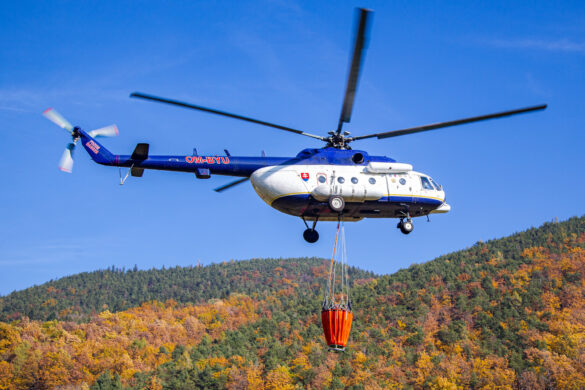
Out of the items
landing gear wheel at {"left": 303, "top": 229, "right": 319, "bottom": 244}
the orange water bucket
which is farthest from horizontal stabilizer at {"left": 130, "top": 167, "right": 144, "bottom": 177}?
the orange water bucket

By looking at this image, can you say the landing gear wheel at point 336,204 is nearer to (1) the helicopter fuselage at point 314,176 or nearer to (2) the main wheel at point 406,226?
(1) the helicopter fuselage at point 314,176

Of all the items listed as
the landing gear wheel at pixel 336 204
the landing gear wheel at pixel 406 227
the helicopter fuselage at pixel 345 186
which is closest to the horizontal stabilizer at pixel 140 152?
the helicopter fuselage at pixel 345 186

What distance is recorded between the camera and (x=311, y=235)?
86.0 feet

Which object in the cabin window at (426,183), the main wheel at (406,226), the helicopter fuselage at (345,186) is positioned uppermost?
the cabin window at (426,183)

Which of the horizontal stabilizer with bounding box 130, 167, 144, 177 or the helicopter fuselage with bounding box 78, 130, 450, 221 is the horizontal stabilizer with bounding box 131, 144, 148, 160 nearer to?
the helicopter fuselage with bounding box 78, 130, 450, 221

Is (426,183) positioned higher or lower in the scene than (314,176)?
higher

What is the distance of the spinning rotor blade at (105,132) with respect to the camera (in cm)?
2531

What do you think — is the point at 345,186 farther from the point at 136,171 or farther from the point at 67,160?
the point at 67,160

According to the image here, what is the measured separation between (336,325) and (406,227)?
529cm

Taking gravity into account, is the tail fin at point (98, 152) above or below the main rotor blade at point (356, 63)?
below

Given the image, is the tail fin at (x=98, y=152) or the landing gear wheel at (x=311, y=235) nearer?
the tail fin at (x=98, y=152)

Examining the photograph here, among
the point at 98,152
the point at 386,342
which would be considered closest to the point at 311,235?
the point at 98,152

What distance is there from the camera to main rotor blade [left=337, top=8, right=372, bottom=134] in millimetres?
17528

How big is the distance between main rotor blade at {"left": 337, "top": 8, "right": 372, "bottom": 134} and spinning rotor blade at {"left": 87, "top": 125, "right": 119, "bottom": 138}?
30.4 ft
